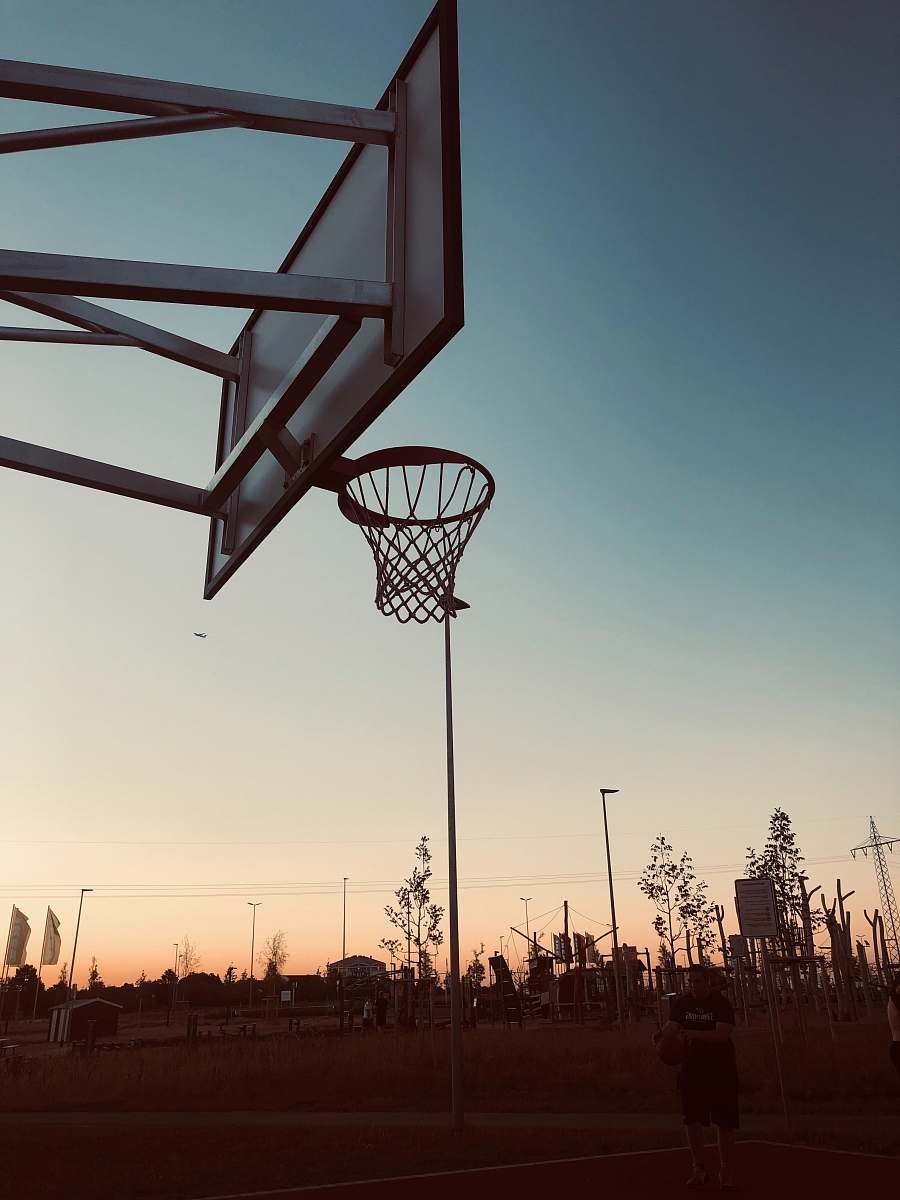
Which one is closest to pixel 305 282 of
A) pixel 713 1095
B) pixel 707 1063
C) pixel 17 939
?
pixel 707 1063

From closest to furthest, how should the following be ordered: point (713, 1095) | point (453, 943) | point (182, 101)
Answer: point (182, 101) → point (713, 1095) → point (453, 943)

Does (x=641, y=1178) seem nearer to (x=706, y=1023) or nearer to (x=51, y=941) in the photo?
(x=706, y=1023)

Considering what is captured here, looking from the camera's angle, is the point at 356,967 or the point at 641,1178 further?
the point at 356,967

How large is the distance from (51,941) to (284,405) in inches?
1581

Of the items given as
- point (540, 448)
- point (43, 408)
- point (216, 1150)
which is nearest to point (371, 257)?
point (43, 408)

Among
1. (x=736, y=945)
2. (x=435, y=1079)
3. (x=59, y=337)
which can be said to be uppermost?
(x=59, y=337)

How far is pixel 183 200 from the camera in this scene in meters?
7.92

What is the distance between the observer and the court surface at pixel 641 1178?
26.4ft

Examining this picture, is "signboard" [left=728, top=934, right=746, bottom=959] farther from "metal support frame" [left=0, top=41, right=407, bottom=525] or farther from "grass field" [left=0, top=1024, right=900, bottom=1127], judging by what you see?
"metal support frame" [left=0, top=41, right=407, bottom=525]

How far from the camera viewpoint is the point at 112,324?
482 centimetres

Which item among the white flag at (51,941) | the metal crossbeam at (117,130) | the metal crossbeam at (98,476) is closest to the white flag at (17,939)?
the white flag at (51,941)

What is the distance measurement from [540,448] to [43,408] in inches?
369

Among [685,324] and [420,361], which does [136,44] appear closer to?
[420,361]

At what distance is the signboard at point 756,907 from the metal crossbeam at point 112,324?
8.66m
